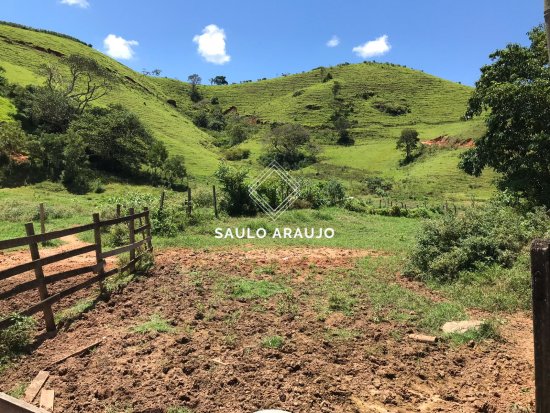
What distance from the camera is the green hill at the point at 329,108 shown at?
44.3 m

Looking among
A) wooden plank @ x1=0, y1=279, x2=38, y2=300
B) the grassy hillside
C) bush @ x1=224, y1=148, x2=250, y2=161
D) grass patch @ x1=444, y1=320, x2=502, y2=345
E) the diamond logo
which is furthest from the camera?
bush @ x1=224, y1=148, x2=250, y2=161

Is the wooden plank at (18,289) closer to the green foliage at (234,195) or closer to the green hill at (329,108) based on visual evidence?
the green foliage at (234,195)

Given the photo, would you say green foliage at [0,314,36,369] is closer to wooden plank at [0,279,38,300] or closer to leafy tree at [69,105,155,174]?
wooden plank at [0,279,38,300]

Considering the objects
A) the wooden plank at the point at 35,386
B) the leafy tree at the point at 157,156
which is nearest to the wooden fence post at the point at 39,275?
the wooden plank at the point at 35,386

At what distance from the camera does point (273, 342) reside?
5645 millimetres

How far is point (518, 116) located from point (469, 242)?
9880 millimetres

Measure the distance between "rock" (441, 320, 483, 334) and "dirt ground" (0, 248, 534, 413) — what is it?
0.40m

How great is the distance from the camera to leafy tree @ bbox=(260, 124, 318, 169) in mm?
55844

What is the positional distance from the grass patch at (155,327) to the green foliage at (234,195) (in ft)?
52.4

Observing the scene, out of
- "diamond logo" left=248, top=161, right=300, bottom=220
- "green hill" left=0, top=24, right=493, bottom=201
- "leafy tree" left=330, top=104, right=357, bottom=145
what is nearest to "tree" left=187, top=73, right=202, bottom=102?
"green hill" left=0, top=24, right=493, bottom=201

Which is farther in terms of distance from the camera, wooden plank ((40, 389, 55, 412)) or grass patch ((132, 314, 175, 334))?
grass patch ((132, 314, 175, 334))

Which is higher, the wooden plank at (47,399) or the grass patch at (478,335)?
the wooden plank at (47,399)

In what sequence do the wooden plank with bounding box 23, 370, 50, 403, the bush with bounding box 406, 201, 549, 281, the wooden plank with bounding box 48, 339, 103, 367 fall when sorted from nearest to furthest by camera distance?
1. the wooden plank with bounding box 23, 370, 50, 403
2. the wooden plank with bounding box 48, 339, 103, 367
3. the bush with bounding box 406, 201, 549, 281

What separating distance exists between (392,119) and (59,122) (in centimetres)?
5594
